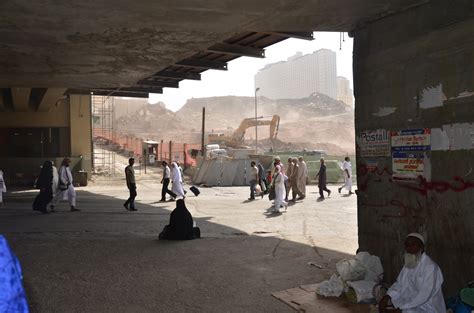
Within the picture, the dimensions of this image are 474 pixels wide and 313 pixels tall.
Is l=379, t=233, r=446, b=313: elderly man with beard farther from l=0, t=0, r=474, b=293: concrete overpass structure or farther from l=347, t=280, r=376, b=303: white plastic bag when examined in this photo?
l=347, t=280, r=376, b=303: white plastic bag

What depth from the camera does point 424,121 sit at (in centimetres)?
491

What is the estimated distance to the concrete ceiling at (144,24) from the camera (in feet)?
17.6

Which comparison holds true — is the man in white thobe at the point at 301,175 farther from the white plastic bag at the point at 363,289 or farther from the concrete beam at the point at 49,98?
the white plastic bag at the point at 363,289

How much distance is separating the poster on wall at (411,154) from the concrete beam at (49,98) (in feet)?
52.6

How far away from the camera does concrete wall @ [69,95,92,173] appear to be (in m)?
23.5

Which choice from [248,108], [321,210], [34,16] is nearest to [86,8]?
[34,16]

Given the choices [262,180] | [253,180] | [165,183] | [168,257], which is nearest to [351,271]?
[168,257]

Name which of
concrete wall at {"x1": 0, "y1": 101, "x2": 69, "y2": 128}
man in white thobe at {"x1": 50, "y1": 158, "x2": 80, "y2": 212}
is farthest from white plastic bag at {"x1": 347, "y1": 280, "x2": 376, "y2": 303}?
concrete wall at {"x1": 0, "y1": 101, "x2": 69, "y2": 128}

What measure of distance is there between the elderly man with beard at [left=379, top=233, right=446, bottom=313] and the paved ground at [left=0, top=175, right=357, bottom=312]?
1.33 meters

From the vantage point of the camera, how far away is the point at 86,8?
18.1 ft

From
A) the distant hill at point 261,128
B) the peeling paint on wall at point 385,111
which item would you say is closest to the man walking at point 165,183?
the peeling paint on wall at point 385,111

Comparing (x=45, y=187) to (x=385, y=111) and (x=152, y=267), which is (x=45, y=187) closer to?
(x=152, y=267)

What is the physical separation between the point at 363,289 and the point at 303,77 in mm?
171249

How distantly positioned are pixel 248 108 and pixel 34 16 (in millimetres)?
138012
